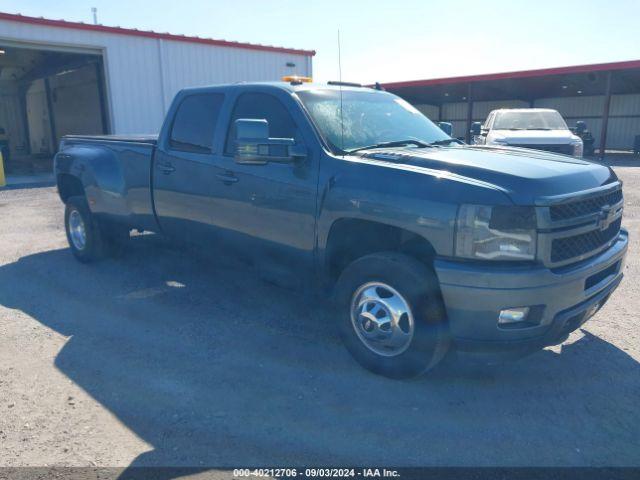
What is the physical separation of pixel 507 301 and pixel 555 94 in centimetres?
3092

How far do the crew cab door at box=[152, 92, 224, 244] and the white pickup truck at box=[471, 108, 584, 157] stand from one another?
22.3 feet

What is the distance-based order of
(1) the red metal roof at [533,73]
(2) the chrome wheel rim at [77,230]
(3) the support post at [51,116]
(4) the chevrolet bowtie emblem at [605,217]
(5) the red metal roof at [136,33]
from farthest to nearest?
(3) the support post at [51,116] < (1) the red metal roof at [533,73] < (5) the red metal roof at [136,33] < (2) the chrome wheel rim at [77,230] < (4) the chevrolet bowtie emblem at [605,217]

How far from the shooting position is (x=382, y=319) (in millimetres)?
3545

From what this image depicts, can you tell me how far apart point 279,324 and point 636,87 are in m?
29.0

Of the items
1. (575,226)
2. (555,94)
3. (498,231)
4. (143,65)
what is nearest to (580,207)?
(575,226)

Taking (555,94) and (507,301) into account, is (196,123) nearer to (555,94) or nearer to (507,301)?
(507,301)

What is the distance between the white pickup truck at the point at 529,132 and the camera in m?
10.8

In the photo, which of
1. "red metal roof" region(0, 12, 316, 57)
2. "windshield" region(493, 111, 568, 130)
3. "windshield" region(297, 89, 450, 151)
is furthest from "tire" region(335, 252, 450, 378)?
"red metal roof" region(0, 12, 316, 57)

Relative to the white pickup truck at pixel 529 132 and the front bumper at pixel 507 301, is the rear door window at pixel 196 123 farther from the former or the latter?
the white pickup truck at pixel 529 132

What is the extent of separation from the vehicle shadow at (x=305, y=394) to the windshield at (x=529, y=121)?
8761mm

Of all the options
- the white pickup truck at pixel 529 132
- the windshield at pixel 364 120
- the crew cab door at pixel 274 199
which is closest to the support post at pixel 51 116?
the white pickup truck at pixel 529 132

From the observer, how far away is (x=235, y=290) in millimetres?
5590

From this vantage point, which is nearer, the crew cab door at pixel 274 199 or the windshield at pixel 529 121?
the crew cab door at pixel 274 199

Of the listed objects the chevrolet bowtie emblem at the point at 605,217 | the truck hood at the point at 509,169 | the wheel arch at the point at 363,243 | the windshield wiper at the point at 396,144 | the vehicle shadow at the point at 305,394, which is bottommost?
the vehicle shadow at the point at 305,394
